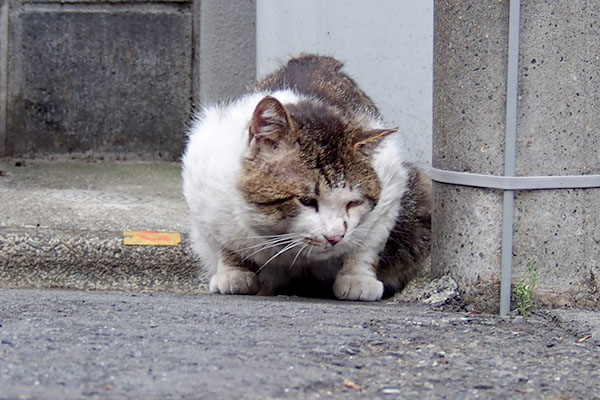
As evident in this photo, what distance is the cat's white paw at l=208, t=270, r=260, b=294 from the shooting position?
329 centimetres

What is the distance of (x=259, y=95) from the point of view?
134 inches

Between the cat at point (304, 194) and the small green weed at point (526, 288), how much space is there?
1.88ft

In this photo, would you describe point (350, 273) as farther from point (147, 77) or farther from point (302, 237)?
point (147, 77)

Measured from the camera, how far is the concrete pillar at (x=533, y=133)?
275cm

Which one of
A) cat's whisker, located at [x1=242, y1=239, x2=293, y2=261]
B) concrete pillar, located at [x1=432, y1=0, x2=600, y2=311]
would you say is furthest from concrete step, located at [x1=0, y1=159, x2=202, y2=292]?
concrete pillar, located at [x1=432, y1=0, x2=600, y2=311]

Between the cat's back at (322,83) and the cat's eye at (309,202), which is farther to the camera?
the cat's back at (322,83)

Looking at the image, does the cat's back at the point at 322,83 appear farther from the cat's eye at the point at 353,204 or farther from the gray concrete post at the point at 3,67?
the gray concrete post at the point at 3,67

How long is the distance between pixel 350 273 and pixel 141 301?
81cm

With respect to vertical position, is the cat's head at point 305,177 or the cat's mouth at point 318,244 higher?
the cat's head at point 305,177

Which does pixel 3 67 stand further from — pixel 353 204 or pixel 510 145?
pixel 510 145

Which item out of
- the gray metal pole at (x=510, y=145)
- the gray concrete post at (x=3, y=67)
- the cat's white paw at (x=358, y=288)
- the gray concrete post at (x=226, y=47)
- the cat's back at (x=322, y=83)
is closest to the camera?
the gray metal pole at (x=510, y=145)

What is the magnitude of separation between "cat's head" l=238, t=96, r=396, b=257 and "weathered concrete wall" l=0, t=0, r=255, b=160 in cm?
219

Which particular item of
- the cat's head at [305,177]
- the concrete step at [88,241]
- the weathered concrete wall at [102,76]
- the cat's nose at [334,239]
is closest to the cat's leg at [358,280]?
the cat's head at [305,177]

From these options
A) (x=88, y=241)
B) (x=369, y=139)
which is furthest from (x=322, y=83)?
(x=88, y=241)
